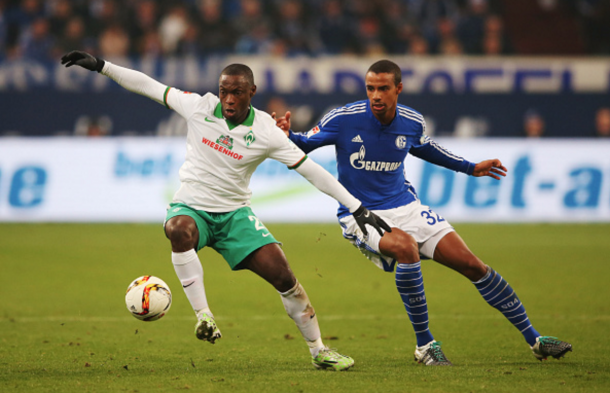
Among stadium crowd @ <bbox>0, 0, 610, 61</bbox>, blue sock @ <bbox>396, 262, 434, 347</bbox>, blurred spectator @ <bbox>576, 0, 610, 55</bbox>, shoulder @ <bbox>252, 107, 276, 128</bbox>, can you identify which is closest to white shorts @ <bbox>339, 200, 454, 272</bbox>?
blue sock @ <bbox>396, 262, 434, 347</bbox>

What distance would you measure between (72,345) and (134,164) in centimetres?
896

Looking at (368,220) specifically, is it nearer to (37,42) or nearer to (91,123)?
(91,123)

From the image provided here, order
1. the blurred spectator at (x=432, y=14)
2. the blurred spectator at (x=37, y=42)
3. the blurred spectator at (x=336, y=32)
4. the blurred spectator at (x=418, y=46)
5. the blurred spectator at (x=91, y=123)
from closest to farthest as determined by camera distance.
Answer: the blurred spectator at (x=91, y=123), the blurred spectator at (x=37, y=42), the blurred spectator at (x=418, y=46), the blurred spectator at (x=336, y=32), the blurred spectator at (x=432, y=14)

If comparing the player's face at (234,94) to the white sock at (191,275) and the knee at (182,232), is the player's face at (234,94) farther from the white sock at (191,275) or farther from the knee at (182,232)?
the white sock at (191,275)

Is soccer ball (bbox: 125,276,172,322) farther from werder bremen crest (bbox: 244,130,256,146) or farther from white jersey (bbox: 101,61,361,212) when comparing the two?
werder bremen crest (bbox: 244,130,256,146)

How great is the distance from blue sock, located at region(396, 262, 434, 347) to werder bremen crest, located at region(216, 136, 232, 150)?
148cm

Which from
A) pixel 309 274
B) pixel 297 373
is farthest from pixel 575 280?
pixel 297 373

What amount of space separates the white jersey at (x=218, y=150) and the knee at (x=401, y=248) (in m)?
0.98

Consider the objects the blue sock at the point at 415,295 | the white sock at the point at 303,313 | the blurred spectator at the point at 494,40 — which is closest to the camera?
the white sock at the point at 303,313

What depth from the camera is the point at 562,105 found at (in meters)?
17.2

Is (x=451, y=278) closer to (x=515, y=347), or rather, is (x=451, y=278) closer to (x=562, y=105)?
(x=515, y=347)

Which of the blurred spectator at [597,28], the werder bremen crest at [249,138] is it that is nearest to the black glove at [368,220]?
the werder bremen crest at [249,138]

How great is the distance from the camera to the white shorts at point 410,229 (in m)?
6.12

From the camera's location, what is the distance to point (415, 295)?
595cm
